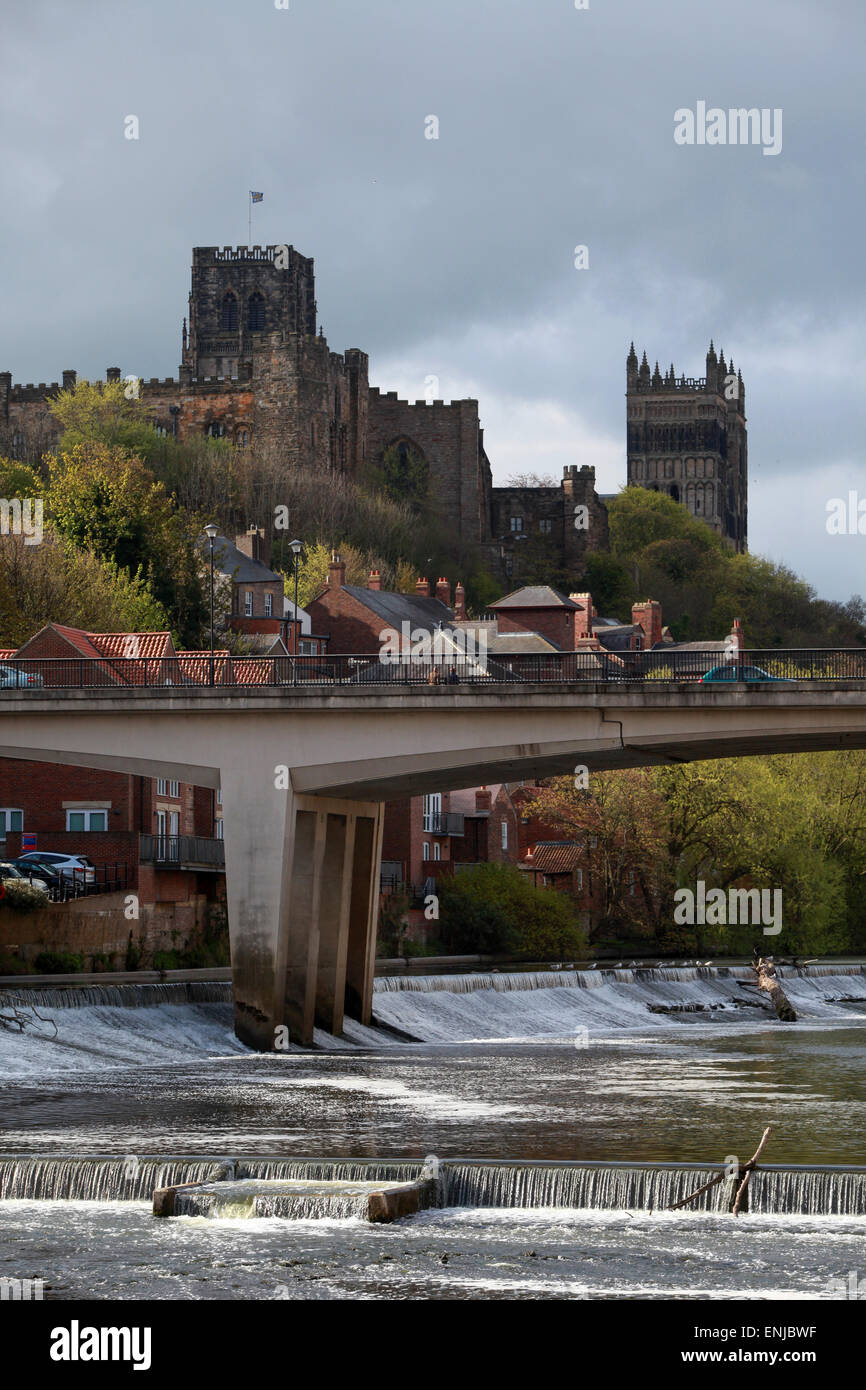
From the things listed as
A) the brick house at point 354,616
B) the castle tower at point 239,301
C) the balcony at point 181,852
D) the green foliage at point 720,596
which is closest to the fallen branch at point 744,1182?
the balcony at point 181,852

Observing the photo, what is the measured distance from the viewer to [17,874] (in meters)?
50.0

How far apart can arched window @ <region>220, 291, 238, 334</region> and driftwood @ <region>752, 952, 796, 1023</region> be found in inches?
3690

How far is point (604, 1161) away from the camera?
26234 millimetres

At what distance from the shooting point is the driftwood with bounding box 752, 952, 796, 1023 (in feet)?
199

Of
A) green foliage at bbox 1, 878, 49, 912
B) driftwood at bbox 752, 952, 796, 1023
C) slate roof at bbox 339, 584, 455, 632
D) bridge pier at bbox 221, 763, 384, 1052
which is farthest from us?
slate roof at bbox 339, 584, 455, 632

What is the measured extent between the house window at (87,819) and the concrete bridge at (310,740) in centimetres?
1049

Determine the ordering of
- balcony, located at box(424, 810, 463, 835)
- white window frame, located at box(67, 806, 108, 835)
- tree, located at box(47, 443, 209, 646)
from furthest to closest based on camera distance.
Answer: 1. tree, located at box(47, 443, 209, 646)
2. balcony, located at box(424, 810, 463, 835)
3. white window frame, located at box(67, 806, 108, 835)

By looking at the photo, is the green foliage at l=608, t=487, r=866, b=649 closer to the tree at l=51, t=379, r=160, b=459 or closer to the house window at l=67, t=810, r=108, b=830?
the tree at l=51, t=379, r=160, b=459

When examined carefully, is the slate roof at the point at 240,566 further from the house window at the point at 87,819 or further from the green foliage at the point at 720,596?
the green foliage at the point at 720,596

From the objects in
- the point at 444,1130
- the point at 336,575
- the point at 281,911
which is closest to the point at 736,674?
the point at 281,911

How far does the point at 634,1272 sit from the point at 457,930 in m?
49.0

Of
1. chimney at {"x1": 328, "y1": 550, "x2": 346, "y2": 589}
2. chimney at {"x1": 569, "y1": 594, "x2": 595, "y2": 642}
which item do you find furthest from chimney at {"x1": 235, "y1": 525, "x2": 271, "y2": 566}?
chimney at {"x1": 569, "y1": 594, "x2": 595, "y2": 642}

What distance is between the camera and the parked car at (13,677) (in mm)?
48031
